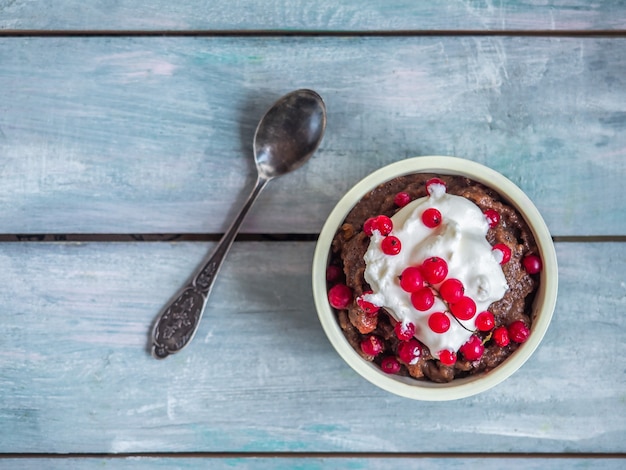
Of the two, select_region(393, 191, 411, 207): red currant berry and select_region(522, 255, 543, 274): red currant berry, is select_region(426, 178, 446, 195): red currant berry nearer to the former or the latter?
select_region(393, 191, 411, 207): red currant berry

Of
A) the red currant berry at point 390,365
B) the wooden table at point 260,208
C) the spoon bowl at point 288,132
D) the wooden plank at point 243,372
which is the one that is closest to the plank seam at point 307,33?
the wooden table at point 260,208

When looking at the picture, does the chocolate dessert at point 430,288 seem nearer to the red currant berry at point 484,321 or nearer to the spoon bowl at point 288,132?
the red currant berry at point 484,321

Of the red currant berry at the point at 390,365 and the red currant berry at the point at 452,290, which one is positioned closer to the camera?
the red currant berry at the point at 452,290

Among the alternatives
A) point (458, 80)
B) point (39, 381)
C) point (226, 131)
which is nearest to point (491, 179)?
point (458, 80)

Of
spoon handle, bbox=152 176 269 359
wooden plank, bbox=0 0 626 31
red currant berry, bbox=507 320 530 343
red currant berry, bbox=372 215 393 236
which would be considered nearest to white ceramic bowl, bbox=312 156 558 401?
red currant berry, bbox=507 320 530 343

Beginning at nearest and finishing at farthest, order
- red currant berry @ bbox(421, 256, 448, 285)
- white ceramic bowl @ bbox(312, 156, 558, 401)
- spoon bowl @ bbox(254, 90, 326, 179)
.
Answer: red currant berry @ bbox(421, 256, 448, 285) → white ceramic bowl @ bbox(312, 156, 558, 401) → spoon bowl @ bbox(254, 90, 326, 179)

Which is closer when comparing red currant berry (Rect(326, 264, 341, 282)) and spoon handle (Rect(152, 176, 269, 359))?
red currant berry (Rect(326, 264, 341, 282))
